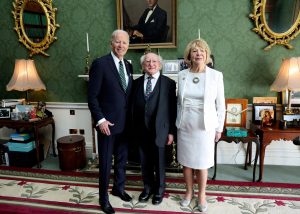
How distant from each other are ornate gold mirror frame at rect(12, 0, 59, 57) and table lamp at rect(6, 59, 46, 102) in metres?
0.30

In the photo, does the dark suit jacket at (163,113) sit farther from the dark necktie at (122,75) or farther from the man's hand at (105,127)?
the man's hand at (105,127)

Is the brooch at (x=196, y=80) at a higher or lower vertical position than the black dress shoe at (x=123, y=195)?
higher

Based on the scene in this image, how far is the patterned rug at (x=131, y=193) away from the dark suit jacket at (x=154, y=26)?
168 centimetres

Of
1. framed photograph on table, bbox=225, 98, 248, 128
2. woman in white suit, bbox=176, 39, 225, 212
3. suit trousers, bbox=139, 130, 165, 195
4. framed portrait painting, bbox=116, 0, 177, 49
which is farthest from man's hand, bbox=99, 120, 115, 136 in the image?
framed photograph on table, bbox=225, 98, 248, 128

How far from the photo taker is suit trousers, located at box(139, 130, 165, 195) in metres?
2.08

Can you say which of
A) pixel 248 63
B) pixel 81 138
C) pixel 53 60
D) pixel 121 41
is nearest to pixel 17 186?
pixel 81 138

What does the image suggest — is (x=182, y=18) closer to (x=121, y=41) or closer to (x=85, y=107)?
(x=121, y=41)

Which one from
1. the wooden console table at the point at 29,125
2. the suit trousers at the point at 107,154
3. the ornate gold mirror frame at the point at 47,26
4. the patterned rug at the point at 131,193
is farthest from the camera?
the ornate gold mirror frame at the point at 47,26

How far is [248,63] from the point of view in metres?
2.86

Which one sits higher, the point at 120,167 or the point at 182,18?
the point at 182,18

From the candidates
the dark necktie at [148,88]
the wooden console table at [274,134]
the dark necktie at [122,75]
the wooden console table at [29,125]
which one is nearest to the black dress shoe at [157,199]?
the dark necktie at [148,88]

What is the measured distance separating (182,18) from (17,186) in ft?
8.83

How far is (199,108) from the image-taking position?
1913 millimetres

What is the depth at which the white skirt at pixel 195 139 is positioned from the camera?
6.33 ft
